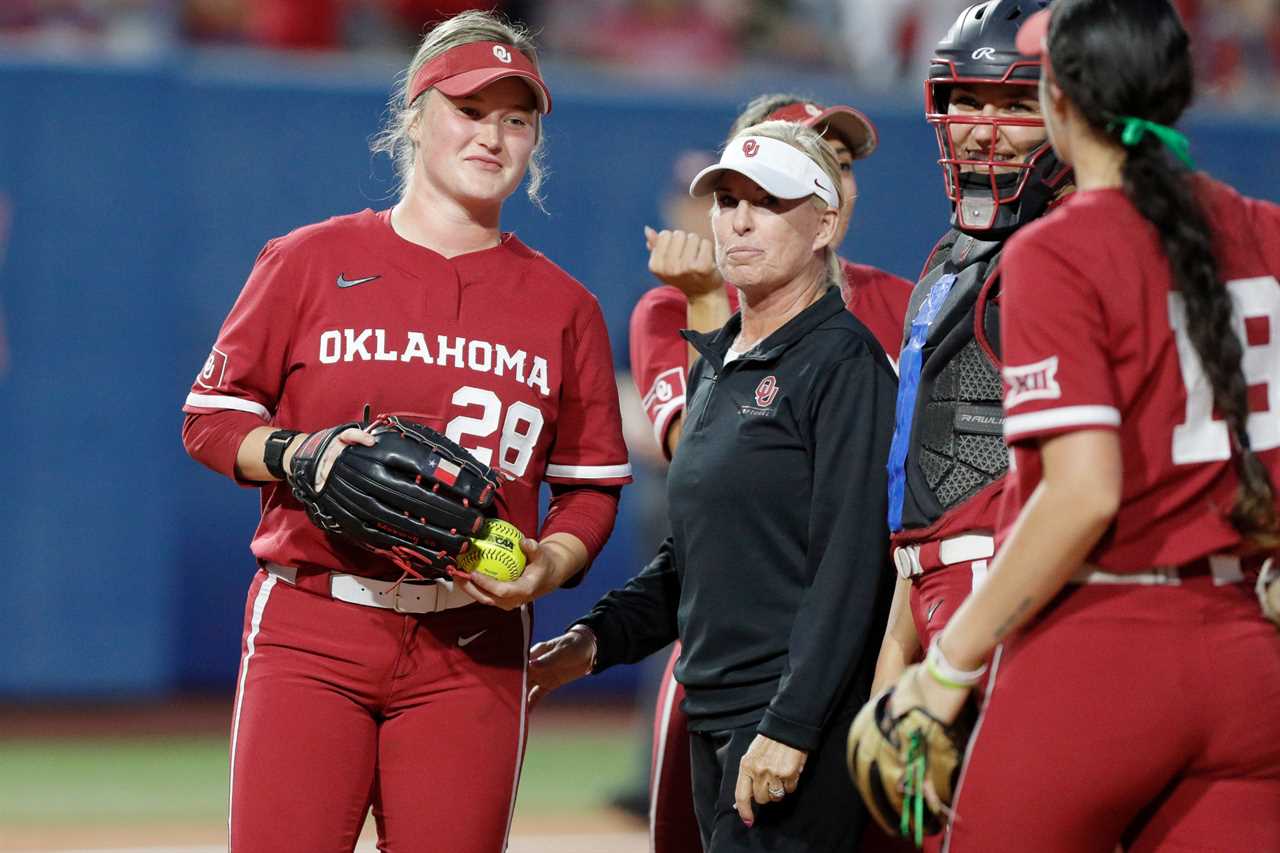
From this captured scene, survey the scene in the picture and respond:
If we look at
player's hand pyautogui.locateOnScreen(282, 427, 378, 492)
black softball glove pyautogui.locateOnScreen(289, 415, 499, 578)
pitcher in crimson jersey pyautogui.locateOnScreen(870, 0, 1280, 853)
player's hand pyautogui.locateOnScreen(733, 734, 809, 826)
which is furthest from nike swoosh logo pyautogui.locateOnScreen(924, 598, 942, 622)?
player's hand pyautogui.locateOnScreen(282, 427, 378, 492)

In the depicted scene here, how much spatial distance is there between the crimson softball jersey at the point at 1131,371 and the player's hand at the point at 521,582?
1170 millimetres

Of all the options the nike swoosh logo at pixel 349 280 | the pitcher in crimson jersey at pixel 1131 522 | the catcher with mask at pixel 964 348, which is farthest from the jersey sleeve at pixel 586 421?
the pitcher in crimson jersey at pixel 1131 522

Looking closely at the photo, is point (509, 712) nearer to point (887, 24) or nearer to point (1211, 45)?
point (887, 24)

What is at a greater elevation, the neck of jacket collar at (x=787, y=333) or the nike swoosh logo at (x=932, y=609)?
the neck of jacket collar at (x=787, y=333)

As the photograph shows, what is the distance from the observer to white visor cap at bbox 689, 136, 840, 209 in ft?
10.7

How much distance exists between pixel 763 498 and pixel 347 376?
885 mm

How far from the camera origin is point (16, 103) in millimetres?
7633

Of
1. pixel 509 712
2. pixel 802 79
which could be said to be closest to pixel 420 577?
pixel 509 712

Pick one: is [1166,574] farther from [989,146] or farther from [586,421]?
[586,421]

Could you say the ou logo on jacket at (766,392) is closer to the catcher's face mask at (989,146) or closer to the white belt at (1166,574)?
the catcher's face mask at (989,146)

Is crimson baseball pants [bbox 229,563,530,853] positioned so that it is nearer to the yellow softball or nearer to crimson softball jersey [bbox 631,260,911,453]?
the yellow softball

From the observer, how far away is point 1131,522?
231 centimetres

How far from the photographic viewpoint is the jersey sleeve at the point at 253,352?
3.28 m

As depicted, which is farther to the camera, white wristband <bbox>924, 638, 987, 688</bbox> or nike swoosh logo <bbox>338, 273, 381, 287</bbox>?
nike swoosh logo <bbox>338, 273, 381, 287</bbox>
